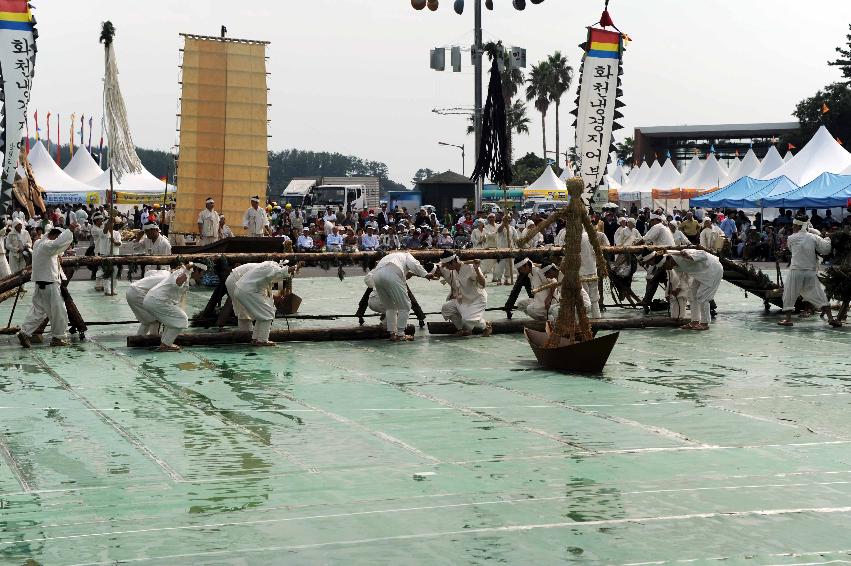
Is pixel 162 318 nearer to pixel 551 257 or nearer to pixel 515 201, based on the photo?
pixel 551 257

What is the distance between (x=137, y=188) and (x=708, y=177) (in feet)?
70.1

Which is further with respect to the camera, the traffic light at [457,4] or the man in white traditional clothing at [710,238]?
the man in white traditional clothing at [710,238]

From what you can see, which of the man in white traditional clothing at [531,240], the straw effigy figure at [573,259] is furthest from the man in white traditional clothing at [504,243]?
the straw effigy figure at [573,259]

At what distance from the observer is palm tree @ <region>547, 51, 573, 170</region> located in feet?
287

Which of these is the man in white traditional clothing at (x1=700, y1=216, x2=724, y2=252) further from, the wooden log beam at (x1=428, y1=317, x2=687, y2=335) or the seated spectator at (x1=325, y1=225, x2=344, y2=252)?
the seated spectator at (x1=325, y1=225, x2=344, y2=252)

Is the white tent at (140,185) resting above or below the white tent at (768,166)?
below

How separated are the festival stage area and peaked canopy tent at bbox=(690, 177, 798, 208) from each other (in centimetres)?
1935

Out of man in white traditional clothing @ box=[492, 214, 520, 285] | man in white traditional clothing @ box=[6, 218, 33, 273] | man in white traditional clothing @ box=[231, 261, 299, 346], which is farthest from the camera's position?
man in white traditional clothing @ box=[492, 214, 520, 285]

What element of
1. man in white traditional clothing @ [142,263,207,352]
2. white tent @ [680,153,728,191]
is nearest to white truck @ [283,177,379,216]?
white tent @ [680,153,728,191]

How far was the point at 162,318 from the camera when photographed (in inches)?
606

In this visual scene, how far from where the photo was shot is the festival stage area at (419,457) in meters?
7.12

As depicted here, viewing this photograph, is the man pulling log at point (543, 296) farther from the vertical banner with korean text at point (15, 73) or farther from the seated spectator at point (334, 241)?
the seated spectator at point (334, 241)

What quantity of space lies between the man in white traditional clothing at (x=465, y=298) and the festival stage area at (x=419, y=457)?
1445 mm

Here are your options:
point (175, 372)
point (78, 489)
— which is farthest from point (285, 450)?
point (175, 372)
